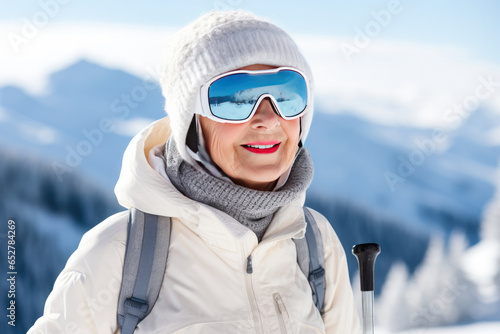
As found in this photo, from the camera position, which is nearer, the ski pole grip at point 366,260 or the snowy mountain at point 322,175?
the ski pole grip at point 366,260

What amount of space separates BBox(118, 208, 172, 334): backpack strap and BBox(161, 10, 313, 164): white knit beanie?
16cm

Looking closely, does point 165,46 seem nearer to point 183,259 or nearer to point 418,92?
point 183,259

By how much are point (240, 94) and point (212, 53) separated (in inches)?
4.0

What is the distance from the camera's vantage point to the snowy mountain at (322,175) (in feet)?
30.6

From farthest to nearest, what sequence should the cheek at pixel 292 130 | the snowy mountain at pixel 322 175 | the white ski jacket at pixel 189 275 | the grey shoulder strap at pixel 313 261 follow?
the snowy mountain at pixel 322 175
the grey shoulder strap at pixel 313 261
the cheek at pixel 292 130
the white ski jacket at pixel 189 275

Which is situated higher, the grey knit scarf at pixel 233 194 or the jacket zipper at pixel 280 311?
the grey knit scarf at pixel 233 194

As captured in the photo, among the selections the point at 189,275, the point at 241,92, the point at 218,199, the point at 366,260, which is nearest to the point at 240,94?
the point at 241,92

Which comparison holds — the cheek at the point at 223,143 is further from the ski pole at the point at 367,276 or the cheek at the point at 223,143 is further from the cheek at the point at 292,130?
the ski pole at the point at 367,276

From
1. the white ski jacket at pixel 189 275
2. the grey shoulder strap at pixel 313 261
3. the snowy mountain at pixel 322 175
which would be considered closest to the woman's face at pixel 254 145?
the white ski jacket at pixel 189 275

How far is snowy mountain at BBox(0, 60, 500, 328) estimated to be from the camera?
9312mm

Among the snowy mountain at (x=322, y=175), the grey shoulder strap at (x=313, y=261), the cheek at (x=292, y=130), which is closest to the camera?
the cheek at (x=292, y=130)

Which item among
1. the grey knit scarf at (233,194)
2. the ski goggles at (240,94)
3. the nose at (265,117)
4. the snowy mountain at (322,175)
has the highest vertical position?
the ski goggles at (240,94)

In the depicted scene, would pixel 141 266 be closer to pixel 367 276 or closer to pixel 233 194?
pixel 233 194

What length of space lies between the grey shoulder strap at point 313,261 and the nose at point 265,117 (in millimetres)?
303
